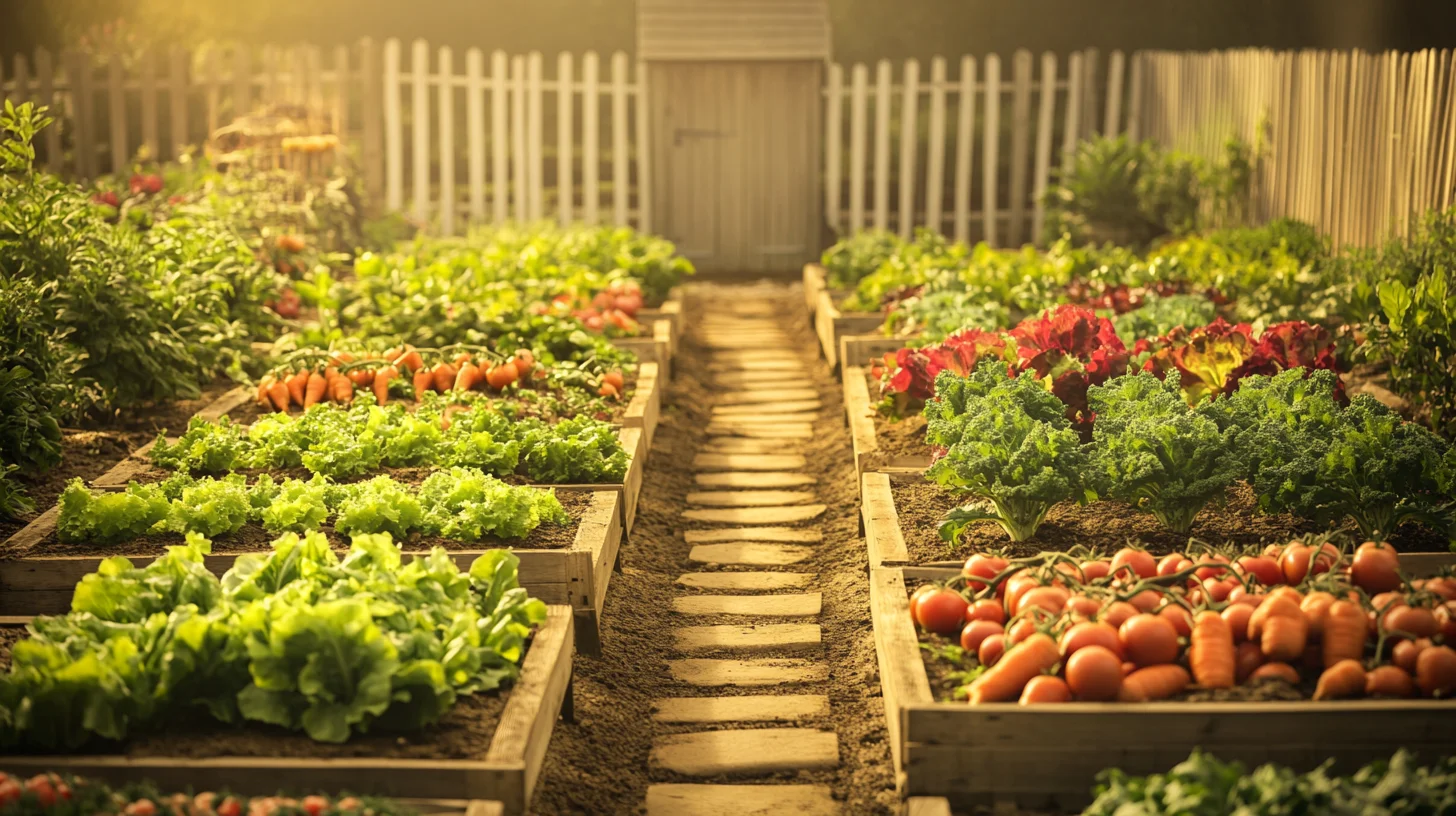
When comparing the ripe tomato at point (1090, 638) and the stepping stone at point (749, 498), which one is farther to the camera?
the stepping stone at point (749, 498)

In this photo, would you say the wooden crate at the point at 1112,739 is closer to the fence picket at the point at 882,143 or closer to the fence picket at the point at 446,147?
the fence picket at the point at 882,143

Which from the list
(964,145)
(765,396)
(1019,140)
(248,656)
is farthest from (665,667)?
(1019,140)

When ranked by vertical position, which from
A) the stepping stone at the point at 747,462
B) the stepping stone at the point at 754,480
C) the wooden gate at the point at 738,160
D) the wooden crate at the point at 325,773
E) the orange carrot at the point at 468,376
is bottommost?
the stepping stone at the point at 754,480

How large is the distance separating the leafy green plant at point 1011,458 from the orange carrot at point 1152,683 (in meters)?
1.14

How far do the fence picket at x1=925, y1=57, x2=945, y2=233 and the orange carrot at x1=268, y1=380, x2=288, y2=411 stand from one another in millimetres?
8879

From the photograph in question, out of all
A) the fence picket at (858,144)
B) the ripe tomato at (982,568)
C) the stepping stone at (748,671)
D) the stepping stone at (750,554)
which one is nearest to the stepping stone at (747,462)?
the stepping stone at (750,554)

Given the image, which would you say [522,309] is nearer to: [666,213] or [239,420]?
[239,420]

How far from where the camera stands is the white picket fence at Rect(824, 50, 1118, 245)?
48.0ft

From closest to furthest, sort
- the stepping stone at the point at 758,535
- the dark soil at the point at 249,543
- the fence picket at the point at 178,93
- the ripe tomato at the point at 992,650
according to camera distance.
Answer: the ripe tomato at the point at 992,650 < the dark soil at the point at 249,543 < the stepping stone at the point at 758,535 < the fence picket at the point at 178,93

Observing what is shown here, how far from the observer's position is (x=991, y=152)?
14719 millimetres

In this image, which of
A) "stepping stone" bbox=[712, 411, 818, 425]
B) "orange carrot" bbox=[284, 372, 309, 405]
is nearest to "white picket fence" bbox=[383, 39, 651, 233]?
"stepping stone" bbox=[712, 411, 818, 425]

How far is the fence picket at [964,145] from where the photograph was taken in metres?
14.7

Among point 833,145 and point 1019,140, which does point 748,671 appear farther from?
point 1019,140

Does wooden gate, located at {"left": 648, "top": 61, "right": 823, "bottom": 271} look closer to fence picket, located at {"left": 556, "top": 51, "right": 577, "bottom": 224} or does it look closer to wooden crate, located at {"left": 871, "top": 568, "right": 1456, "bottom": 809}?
fence picket, located at {"left": 556, "top": 51, "right": 577, "bottom": 224}
